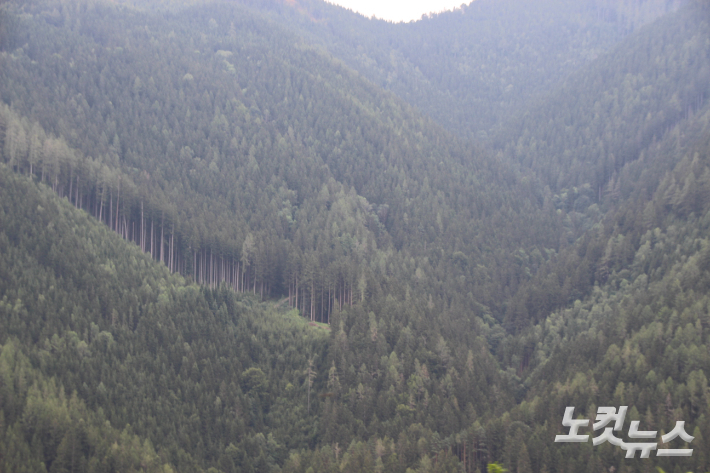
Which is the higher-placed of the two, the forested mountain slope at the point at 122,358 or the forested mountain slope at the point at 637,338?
the forested mountain slope at the point at 637,338

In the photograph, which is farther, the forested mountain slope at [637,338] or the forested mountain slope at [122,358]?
the forested mountain slope at [637,338]

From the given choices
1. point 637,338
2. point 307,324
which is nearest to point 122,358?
point 307,324

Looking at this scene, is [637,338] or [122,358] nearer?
[122,358]

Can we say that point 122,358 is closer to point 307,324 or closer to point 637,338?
point 307,324

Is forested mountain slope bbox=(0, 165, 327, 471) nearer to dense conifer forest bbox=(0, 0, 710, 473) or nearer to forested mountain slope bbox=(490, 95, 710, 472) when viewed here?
dense conifer forest bbox=(0, 0, 710, 473)

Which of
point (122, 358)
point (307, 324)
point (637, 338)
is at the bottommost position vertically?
point (122, 358)

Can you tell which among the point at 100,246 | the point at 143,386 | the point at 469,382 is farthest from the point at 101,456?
the point at 469,382

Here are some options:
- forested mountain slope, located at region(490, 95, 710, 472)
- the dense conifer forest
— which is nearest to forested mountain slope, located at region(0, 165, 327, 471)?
the dense conifer forest

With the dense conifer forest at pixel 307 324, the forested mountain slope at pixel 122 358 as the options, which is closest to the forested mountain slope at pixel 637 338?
the dense conifer forest at pixel 307 324

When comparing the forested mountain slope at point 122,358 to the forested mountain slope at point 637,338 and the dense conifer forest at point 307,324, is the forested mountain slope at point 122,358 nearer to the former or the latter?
the dense conifer forest at point 307,324

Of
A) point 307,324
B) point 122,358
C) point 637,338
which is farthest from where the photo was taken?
point 307,324

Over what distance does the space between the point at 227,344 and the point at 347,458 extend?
34.9m

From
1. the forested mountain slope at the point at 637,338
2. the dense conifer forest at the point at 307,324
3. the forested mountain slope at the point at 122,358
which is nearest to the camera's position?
the forested mountain slope at the point at 122,358

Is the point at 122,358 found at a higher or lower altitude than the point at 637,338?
lower
